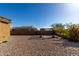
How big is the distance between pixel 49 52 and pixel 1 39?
943 millimetres

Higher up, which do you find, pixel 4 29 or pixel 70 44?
pixel 4 29

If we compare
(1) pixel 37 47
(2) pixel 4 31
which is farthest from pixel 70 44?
(2) pixel 4 31

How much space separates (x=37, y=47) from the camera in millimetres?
12469

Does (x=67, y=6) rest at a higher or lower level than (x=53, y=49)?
higher

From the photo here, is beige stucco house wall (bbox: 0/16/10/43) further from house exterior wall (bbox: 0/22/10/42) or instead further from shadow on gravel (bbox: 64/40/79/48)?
shadow on gravel (bbox: 64/40/79/48)

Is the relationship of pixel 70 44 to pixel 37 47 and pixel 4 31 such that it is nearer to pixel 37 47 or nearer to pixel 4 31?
pixel 37 47

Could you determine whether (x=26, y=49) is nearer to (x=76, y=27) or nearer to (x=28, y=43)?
(x=28, y=43)

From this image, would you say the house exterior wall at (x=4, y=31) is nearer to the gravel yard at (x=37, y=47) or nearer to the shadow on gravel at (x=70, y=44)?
the gravel yard at (x=37, y=47)

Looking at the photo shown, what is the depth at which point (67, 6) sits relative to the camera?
12.4 meters

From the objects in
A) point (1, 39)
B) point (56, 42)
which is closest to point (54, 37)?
point (56, 42)

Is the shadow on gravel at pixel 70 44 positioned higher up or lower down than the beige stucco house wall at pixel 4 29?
lower down

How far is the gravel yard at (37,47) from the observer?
12414 millimetres

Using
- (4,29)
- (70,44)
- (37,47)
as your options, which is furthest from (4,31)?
(70,44)

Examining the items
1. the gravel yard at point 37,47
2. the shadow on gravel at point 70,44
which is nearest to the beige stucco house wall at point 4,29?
the gravel yard at point 37,47
